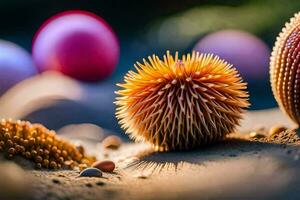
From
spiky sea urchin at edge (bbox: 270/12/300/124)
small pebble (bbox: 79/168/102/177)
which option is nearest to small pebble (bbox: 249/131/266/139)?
spiky sea urchin at edge (bbox: 270/12/300/124)

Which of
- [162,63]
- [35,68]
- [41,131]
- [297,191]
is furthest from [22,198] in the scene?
[35,68]

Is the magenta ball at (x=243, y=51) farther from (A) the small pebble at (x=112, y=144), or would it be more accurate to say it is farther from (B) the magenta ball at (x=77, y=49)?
(A) the small pebble at (x=112, y=144)

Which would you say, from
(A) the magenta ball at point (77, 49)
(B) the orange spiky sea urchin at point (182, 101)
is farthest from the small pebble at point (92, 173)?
(A) the magenta ball at point (77, 49)

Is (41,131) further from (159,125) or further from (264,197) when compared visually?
(264,197)

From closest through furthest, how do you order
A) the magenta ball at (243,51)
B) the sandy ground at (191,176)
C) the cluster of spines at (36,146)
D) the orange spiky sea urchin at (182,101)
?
the sandy ground at (191,176) → the cluster of spines at (36,146) → the orange spiky sea urchin at (182,101) → the magenta ball at (243,51)

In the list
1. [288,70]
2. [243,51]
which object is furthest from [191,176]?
[243,51]

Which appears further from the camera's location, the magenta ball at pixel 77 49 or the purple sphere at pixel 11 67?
the magenta ball at pixel 77 49

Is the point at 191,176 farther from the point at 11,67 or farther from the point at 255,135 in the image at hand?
the point at 11,67
